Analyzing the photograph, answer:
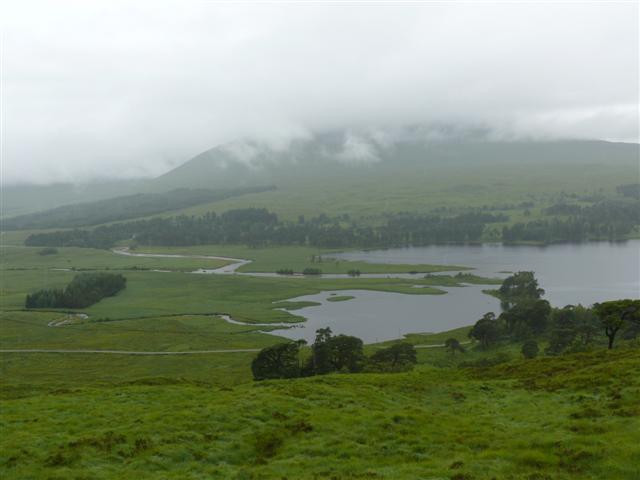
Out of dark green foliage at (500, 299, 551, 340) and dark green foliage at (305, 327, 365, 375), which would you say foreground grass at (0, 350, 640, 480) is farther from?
dark green foliage at (500, 299, 551, 340)

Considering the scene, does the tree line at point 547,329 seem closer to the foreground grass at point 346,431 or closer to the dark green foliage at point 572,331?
the dark green foliage at point 572,331

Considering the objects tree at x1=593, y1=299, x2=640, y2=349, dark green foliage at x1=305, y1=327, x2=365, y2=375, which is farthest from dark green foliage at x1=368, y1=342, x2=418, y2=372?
tree at x1=593, y1=299, x2=640, y2=349

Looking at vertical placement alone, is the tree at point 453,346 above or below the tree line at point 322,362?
below

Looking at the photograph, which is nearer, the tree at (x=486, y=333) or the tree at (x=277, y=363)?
the tree at (x=277, y=363)

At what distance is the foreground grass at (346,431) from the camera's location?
69.0ft

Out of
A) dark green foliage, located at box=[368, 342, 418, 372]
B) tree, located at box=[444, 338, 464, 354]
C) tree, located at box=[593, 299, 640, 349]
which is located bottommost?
tree, located at box=[444, 338, 464, 354]

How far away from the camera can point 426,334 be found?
118 m

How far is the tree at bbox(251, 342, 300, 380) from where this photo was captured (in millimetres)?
71188

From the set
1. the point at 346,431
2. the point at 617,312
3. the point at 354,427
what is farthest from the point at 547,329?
the point at 346,431

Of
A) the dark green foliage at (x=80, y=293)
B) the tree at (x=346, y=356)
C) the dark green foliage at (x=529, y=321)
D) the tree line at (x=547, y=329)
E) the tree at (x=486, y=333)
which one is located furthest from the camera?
the dark green foliage at (x=80, y=293)

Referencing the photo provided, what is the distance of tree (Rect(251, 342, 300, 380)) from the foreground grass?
3123 centimetres

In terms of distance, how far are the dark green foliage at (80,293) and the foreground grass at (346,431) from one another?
5601 inches

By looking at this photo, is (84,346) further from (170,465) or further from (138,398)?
(170,465)

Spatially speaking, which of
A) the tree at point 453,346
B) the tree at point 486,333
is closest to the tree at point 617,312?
the tree at point 453,346
